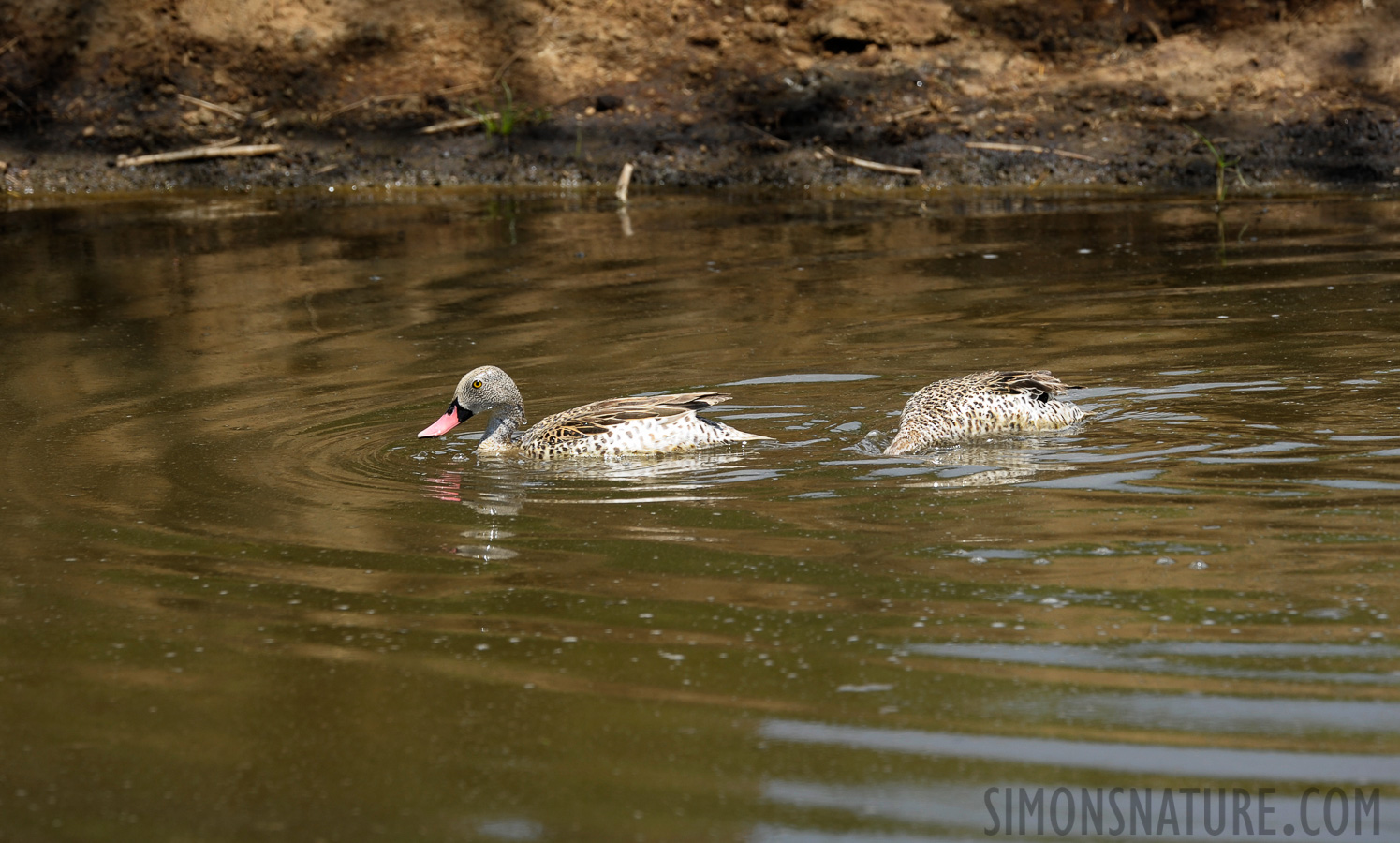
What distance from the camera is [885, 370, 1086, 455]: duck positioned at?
27.2 ft

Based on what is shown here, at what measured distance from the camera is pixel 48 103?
20266mm

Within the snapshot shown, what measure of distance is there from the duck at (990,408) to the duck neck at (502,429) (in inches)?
83.4

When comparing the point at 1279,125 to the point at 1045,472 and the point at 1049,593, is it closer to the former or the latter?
the point at 1045,472

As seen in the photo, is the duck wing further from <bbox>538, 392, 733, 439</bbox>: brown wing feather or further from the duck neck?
the duck neck

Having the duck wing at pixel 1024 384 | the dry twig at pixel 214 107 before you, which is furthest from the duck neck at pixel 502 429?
the dry twig at pixel 214 107

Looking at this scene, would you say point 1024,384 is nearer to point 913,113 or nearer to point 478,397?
point 478,397

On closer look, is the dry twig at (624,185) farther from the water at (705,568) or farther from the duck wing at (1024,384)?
the duck wing at (1024,384)

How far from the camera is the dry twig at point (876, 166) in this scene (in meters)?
18.2

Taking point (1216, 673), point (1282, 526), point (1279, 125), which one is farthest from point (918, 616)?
point (1279, 125)

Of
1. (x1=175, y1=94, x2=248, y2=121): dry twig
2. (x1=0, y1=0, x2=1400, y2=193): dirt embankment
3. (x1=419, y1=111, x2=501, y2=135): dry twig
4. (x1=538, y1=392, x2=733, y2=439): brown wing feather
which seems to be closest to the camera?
(x1=538, y1=392, x2=733, y2=439): brown wing feather

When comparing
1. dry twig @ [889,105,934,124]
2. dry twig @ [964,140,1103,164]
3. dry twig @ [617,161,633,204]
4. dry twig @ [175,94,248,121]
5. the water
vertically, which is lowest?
the water

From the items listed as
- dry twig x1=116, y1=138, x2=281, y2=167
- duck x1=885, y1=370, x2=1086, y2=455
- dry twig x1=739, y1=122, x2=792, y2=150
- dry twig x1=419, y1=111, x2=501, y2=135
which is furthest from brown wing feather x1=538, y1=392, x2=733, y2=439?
dry twig x1=116, y1=138, x2=281, y2=167

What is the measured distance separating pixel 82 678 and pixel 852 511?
3134 millimetres

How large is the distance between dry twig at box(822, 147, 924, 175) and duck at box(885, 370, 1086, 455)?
9.85 m
